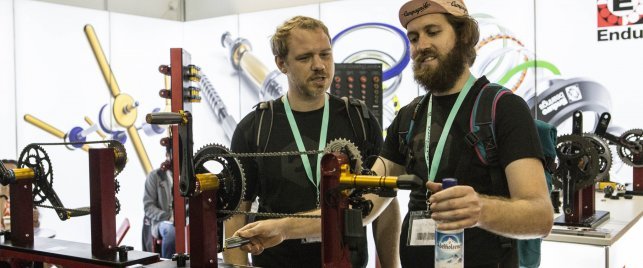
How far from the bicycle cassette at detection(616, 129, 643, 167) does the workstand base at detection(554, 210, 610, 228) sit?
971 millimetres

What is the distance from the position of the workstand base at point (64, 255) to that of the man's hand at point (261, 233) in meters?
0.27

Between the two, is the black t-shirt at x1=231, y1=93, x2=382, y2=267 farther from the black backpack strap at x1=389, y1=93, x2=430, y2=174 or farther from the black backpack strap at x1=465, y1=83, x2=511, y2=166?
the black backpack strap at x1=465, y1=83, x2=511, y2=166

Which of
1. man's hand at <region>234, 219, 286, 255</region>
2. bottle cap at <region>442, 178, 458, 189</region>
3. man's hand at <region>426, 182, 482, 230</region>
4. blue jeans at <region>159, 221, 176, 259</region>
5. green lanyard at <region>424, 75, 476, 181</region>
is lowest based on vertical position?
blue jeans at <region>159, 221, 176, 259</region>

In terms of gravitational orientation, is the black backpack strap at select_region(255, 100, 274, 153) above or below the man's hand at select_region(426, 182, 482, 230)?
above

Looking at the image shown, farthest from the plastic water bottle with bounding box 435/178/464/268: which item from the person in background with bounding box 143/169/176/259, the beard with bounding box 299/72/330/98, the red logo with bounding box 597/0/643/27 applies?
the person in background with bounding box 143/169/176/259

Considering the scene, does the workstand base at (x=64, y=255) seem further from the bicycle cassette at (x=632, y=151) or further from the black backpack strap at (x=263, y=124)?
the bicycle cassette at (x=632, y=151)

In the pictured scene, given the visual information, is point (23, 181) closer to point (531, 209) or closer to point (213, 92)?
point (531, 209)

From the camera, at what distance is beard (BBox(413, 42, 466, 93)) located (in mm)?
1616

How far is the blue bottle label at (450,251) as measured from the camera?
1.16m

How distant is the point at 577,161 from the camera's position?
300 cm

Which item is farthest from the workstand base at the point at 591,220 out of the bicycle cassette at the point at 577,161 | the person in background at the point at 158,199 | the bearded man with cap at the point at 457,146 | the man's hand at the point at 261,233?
the person in background at the point at 158,199

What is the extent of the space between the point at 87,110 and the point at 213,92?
4.82ft

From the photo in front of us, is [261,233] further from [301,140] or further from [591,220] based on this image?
[591,220]

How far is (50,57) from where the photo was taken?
5.04 m
